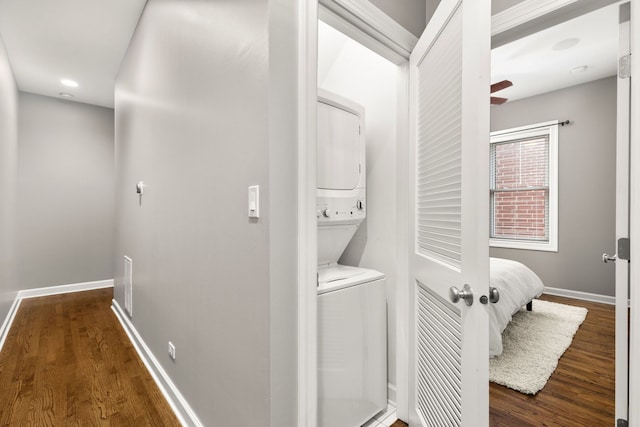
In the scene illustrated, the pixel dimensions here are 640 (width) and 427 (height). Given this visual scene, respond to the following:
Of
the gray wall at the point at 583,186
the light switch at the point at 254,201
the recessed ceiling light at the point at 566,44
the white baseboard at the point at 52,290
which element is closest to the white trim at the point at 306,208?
the light switch at the point at 254,201

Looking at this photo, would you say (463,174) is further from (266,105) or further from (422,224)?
(266,105)

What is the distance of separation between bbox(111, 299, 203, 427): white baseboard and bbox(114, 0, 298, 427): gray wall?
53mm

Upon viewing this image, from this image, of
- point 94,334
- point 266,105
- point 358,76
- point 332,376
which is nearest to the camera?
point 266,105

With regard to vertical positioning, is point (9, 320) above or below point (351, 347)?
A: below

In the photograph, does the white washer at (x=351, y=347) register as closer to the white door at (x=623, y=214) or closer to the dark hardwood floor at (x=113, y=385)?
the dark hardwood floor at (x=113, y=385)

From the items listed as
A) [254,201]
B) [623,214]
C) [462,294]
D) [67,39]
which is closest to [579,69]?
[623,214]

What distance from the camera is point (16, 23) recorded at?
251cm

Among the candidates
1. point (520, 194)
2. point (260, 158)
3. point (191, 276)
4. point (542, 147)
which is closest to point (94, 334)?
point (191, 276)

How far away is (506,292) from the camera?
104 inches

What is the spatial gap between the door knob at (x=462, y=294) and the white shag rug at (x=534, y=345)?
1.49 m

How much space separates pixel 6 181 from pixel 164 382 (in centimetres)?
274

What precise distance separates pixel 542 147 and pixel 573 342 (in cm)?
270

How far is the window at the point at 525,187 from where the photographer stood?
4.11 meters

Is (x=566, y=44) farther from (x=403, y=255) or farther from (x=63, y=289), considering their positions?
(x=63, y=289)
